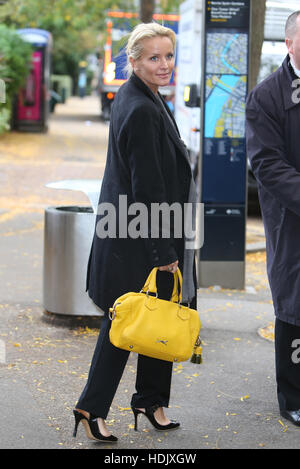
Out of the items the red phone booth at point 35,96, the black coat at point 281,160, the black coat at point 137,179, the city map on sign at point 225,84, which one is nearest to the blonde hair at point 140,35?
the black coat at point 137,179

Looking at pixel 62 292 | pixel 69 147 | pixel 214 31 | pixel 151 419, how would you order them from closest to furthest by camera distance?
pixel 151 419, pixel 62 292, pixel 214 31, pixel 69 147

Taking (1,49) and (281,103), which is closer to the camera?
(281,103)

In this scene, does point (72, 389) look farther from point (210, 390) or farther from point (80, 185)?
point (80, 185)

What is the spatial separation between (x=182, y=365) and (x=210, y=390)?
50cm

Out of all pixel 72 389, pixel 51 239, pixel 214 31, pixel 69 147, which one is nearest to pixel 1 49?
pixel 69 147

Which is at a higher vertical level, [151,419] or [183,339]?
[183,339]

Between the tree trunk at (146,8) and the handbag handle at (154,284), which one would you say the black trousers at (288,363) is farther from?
the tree trunk at (146,8)

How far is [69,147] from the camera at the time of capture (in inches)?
873

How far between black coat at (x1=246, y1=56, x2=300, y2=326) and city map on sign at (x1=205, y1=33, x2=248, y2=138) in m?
3.26

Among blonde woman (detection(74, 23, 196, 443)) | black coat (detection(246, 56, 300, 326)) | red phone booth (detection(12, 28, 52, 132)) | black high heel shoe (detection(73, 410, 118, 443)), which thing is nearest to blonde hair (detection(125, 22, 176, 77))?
blonde woman (detection(74, 23, 196, 443))

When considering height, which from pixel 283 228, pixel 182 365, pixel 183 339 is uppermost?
pixel 283 228

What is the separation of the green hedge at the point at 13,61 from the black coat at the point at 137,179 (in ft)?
59.4

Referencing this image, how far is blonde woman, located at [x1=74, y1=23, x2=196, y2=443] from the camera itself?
12.0ft

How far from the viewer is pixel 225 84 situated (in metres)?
7.47
